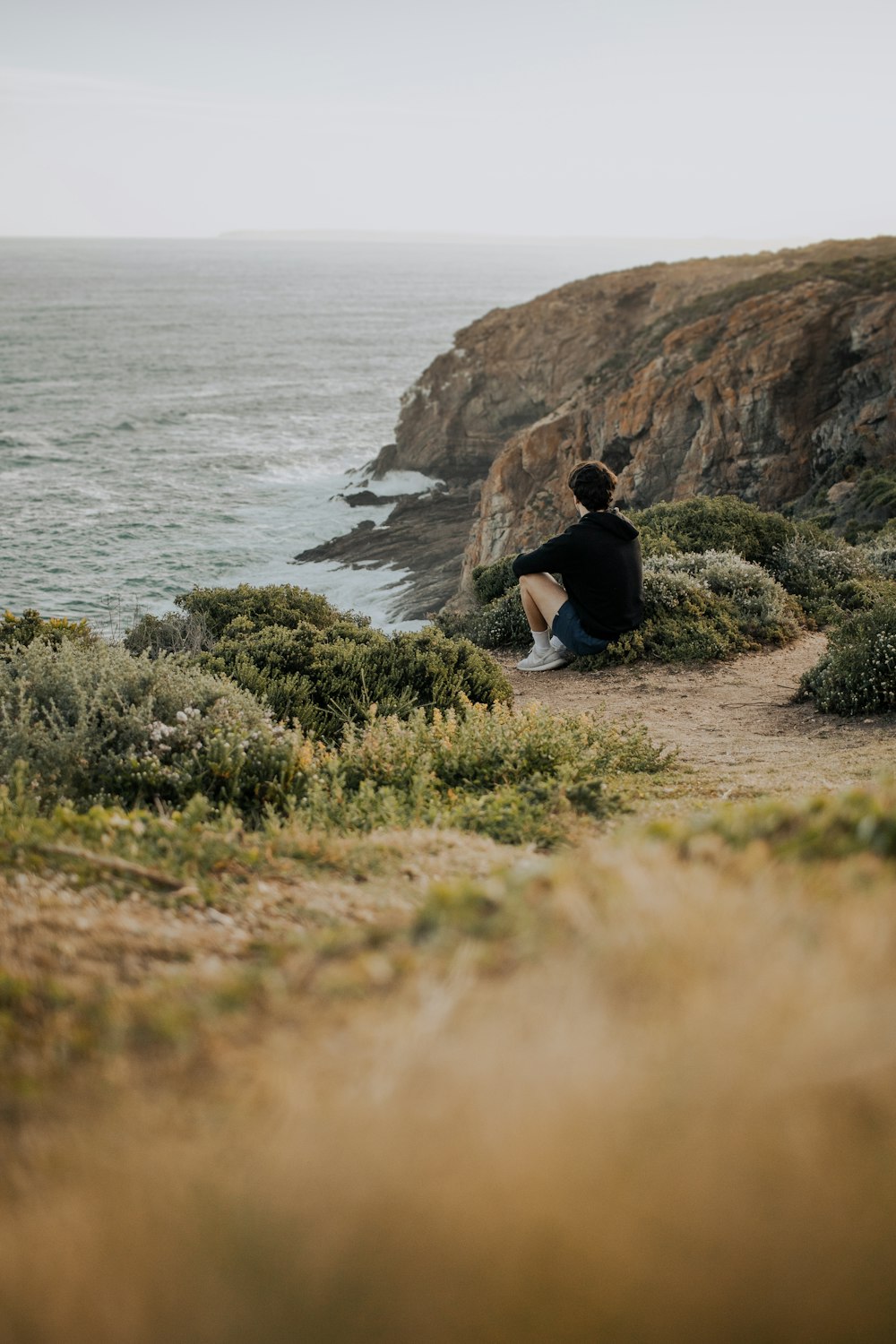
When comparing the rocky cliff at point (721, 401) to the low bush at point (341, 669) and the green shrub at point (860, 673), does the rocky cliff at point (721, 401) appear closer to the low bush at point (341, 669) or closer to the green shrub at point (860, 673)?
the green shrub at point (860, 673)

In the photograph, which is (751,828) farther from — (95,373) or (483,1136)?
(95,373)

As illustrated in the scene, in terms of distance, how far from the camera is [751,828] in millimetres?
3121

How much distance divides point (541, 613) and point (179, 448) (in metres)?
50.6

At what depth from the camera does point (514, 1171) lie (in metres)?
1.58

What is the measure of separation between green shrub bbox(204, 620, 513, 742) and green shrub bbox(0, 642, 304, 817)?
4.17 ft

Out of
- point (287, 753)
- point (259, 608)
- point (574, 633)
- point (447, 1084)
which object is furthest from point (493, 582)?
point (447, 1084)

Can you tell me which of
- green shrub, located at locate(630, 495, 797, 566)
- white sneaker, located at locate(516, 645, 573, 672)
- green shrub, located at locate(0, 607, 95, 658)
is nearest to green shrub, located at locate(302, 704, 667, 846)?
white sneaker, located at locate(516, 645, 573, 672)

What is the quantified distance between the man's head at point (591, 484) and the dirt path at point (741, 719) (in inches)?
78.5

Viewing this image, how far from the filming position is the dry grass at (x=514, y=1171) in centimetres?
146

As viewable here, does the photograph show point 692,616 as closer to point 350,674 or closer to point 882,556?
point 350,674

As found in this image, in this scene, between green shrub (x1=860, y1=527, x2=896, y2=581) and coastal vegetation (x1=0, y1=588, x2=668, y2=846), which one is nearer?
coastal vegetation (x1=0, y1=588, x2=668, y2=846)

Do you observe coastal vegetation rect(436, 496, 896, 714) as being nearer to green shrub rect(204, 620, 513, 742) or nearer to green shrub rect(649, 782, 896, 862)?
green shrub rect(204, 620, 513, 742)

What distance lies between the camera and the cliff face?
26.3m

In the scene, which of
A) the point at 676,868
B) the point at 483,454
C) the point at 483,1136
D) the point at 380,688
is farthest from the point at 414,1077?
the point at 483,454
